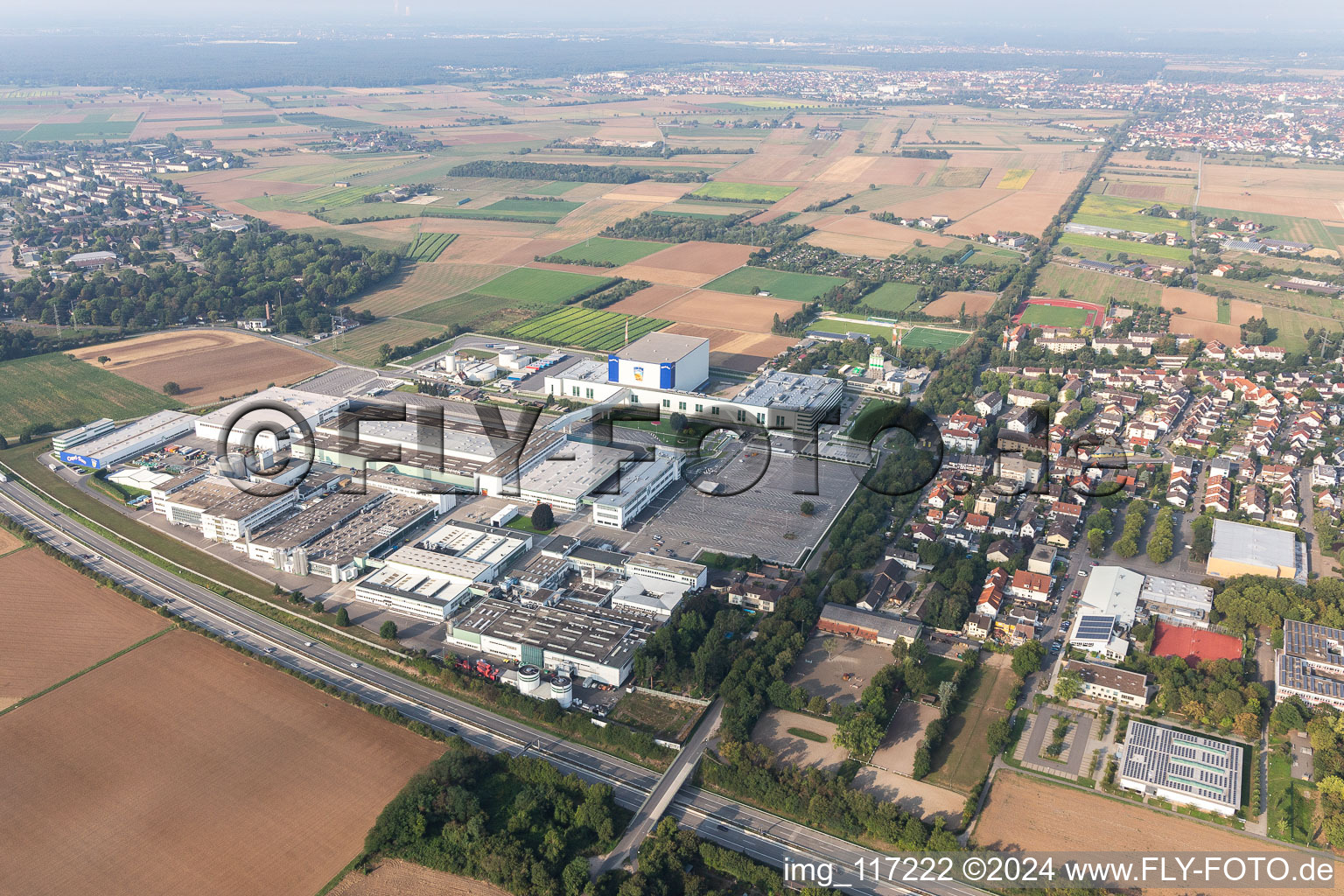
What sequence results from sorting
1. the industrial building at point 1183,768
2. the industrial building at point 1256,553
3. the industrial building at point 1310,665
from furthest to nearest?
1. the industrial building at point 1256,553
2. the industrial building at point 1310,665
3. the industrial building at point 1183,768

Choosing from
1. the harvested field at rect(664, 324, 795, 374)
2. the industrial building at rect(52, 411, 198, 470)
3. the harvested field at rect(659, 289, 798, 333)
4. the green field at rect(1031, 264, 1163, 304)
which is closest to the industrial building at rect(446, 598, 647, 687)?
the industrial building at rect(52, 411, 198, 470)

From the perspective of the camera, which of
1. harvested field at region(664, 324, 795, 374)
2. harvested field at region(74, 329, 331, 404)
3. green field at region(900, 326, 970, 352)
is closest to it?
harvested field at region(74, 329, 331, 404)

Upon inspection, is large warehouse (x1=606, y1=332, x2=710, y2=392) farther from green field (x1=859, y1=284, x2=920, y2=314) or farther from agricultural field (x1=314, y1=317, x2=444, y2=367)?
green field (x1=859, y1=284, x2=920, y2=314)

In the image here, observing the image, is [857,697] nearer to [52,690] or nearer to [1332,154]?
[52,690]

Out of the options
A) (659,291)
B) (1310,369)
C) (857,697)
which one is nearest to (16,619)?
(857,697)

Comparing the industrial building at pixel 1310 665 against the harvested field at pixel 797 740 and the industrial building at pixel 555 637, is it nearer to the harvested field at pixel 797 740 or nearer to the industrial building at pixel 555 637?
the harvested field at pixel 797 740

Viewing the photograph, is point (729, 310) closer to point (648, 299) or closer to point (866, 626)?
point (648, 299)

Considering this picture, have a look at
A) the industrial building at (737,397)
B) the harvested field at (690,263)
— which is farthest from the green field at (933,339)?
the harvested field at (690,263)
